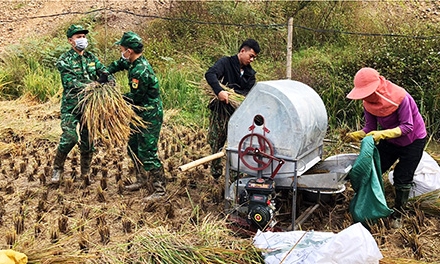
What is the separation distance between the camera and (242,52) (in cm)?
587

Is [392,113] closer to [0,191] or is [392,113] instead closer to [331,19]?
[0,191]

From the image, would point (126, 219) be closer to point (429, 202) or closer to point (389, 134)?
point (389, 134)

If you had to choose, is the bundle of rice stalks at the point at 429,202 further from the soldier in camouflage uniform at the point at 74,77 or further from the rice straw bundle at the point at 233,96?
the soldier in camouflage uniform at the point at 74,77

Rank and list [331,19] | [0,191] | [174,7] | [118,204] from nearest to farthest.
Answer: [118,204] < [0,191] < [331,19] < [174,7]

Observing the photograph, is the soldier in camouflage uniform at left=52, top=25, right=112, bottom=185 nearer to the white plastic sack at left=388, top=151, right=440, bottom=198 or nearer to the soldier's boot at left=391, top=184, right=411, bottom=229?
the soldier's boot at left=391, top=184, right=411, bottom=229

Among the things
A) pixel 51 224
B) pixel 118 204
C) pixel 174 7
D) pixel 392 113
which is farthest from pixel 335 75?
pixel 174 7

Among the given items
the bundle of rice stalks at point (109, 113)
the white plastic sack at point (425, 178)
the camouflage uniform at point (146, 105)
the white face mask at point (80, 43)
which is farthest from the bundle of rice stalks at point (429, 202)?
the white face mask at point (80, 43)

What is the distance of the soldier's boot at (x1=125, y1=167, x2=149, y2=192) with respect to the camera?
20.0 ft

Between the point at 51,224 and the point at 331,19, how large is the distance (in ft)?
29.8

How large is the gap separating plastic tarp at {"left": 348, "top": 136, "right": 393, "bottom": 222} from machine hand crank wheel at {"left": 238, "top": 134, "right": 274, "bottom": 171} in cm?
75

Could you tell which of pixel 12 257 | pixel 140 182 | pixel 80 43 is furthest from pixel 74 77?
pixel 12 257

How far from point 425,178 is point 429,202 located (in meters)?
0.24

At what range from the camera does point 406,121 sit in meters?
4.59

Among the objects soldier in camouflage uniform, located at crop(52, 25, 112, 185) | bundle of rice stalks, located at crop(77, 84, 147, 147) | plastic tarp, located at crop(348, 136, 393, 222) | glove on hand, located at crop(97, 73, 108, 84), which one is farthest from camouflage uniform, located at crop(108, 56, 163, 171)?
plastic tarp, located at crop(348, 136, 393, 222)
